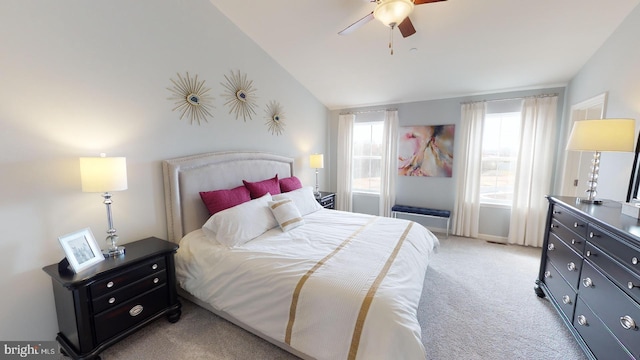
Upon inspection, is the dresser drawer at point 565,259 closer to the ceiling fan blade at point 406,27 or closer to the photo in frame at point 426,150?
the photo in frame at point 426,150

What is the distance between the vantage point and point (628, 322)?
1295mm

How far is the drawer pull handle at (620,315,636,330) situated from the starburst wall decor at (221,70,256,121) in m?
3.51

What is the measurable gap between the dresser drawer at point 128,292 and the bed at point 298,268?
22 centimetres

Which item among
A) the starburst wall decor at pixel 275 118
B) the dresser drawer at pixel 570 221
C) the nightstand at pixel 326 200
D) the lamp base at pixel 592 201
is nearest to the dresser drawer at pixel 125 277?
the starburst wall decor at pixel 275 118

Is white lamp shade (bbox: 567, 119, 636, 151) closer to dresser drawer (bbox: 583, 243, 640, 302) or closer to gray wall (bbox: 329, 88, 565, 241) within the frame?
dresser drawer (bbox: 583, 243, 640, 302)

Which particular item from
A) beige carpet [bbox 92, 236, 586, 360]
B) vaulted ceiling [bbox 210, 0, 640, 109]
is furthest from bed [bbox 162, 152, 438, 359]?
vaulted ceiling [bbox 210, 0, 640, 109]

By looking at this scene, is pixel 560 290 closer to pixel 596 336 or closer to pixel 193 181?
pixel 596 336

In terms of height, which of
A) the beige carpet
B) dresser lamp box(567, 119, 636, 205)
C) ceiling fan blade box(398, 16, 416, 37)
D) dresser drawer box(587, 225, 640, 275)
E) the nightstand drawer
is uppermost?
ceiling fan blade box(398, 16, 416, 37)

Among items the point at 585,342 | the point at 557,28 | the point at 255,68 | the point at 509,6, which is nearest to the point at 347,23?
the point at 255,68

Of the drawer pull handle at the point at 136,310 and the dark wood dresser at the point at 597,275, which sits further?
the drawer pull handle at the point at 136,310

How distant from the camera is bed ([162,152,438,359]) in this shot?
137 centimetres

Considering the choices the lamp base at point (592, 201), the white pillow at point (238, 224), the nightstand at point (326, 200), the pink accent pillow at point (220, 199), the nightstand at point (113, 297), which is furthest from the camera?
the nightstand at point (326, 200)

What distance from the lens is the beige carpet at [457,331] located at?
1.74 metres

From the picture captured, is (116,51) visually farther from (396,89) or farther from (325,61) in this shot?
(396,89)
